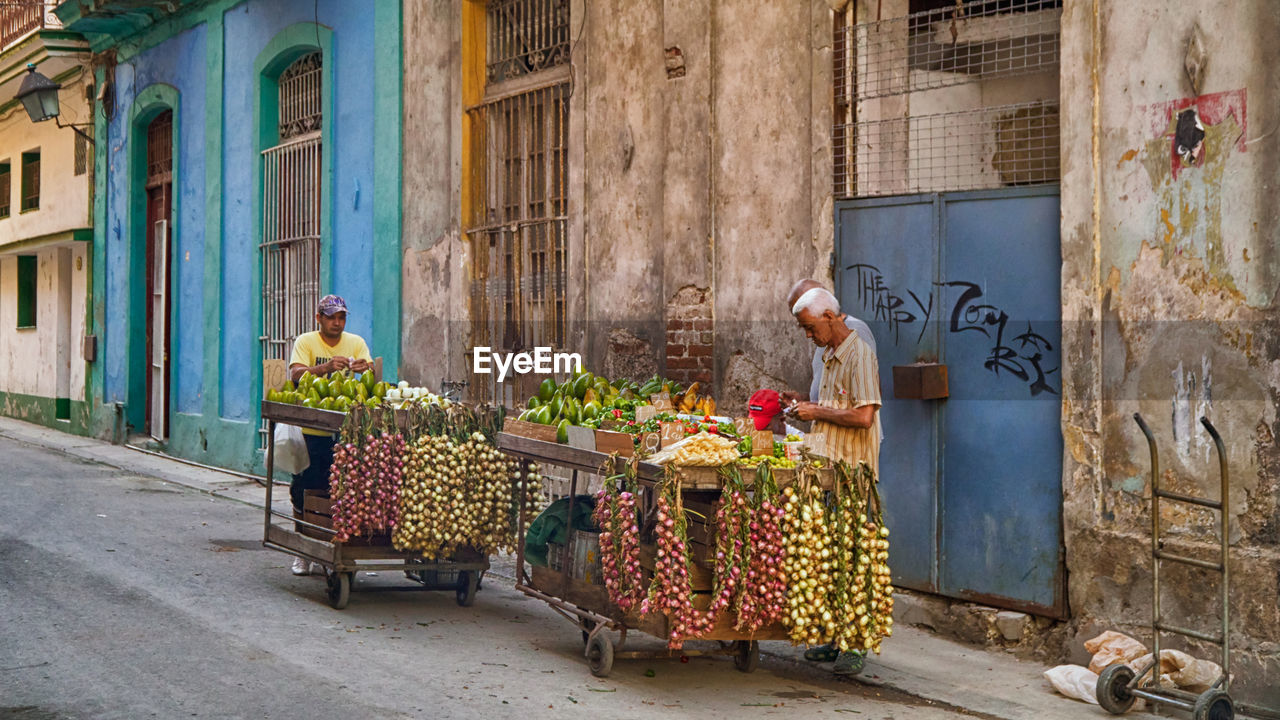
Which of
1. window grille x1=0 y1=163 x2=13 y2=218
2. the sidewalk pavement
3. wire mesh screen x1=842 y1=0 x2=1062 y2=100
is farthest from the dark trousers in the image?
window grille x1=0 y1=163 x2=13 y2=218

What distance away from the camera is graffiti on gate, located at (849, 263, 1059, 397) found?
6934 mm

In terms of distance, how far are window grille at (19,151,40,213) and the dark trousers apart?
16.0 meters

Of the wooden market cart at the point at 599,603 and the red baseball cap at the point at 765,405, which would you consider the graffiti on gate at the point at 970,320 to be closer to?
the red baseball cap at the point at 765,405

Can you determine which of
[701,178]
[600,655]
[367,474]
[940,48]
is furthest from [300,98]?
[600,655]

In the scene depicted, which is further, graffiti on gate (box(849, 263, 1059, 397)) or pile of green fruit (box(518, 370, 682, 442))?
graffiti on gate (box(849, 263, 1059, 397))

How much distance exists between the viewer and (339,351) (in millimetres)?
8836

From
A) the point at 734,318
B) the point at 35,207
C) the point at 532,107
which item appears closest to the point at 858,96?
the point at 734,318

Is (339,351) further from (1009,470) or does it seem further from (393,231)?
(1009,470)

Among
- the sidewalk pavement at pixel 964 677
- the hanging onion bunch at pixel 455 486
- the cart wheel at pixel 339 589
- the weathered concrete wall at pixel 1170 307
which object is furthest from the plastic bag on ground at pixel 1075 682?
the cart wheel at pixel 339 589

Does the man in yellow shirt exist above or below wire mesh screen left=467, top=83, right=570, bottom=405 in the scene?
below

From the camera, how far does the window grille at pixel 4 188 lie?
2282 centimetres

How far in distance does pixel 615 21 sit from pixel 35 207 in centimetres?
1548

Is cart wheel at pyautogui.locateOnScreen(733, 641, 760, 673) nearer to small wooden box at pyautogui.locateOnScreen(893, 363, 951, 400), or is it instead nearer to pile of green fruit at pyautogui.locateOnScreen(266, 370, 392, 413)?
small wooden box at pyautogui.locateOnScreen(893, 363, 951, 400)

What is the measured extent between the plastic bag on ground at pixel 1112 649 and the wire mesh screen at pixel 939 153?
2.92 m
